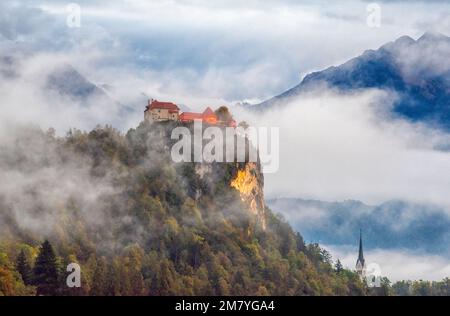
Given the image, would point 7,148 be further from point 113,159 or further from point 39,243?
point 39,243

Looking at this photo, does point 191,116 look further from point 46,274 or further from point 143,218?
point 46,274

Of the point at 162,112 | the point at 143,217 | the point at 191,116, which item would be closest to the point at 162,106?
the point at 162,112

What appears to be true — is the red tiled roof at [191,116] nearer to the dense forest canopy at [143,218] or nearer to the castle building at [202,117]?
the castle building at [202,117]

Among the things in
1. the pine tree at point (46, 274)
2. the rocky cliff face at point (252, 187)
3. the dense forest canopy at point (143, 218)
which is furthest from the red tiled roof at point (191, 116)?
the pine tree at point (46, 274)

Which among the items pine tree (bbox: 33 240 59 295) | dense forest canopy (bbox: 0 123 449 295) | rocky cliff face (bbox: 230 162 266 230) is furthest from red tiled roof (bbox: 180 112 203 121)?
pine tree (bbox: 33 240 59 295)

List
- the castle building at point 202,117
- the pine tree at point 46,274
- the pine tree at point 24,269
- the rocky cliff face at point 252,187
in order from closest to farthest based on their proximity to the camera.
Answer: the pine tree at point 46,274 → the pine tree at point 24,269 → the castle building at point 202,117 → the rocky cliff face at point 252,187
